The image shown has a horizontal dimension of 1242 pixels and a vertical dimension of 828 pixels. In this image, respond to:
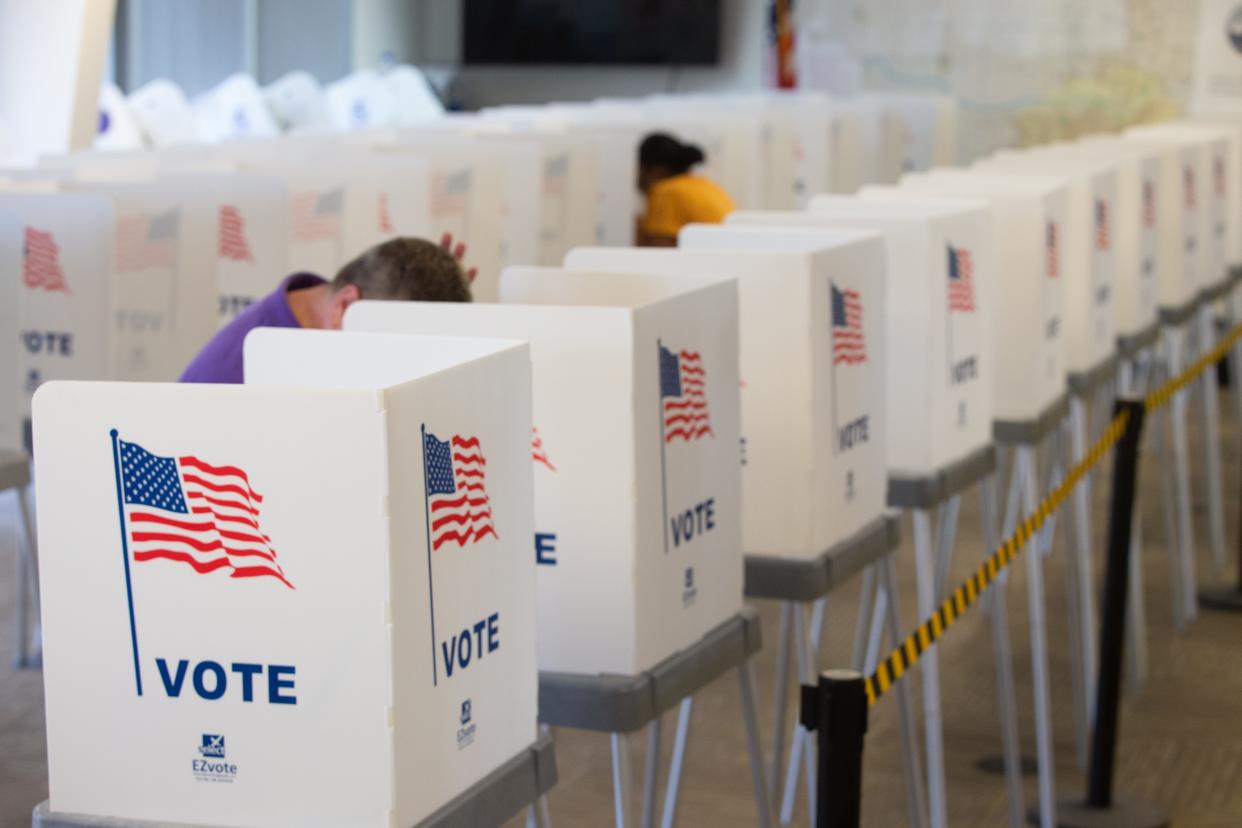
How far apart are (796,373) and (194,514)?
1175mm

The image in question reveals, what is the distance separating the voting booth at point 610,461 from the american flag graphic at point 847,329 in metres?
0.45

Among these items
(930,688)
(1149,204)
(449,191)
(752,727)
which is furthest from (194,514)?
(1149,204)

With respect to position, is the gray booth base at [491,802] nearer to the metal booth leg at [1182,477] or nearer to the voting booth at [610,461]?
the voting booth at [610,461]

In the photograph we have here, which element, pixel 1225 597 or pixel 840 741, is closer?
pixel 840 741

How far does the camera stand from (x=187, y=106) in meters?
9.31

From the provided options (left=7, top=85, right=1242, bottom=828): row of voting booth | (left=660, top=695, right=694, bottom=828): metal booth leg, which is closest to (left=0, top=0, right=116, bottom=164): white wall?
(left=7, top=85, right=1242, bottom=828): row of voting booth

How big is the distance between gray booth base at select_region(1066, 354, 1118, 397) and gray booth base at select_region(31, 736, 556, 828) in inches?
90.9

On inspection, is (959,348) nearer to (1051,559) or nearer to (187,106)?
(1051,559)

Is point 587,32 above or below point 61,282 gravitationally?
above

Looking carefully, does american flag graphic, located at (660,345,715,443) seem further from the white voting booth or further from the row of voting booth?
the white voting booth

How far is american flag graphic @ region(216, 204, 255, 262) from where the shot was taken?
139 inches

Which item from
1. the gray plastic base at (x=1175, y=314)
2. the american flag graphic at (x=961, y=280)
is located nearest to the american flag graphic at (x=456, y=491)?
the american flag graphic at (x=961, y=280)

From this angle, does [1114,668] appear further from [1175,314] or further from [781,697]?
[1175,314]

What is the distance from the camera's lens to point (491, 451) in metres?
1.65
